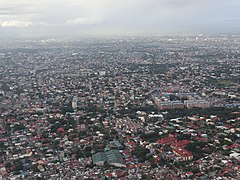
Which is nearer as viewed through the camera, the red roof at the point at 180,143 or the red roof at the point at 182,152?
the red roof at the point at 182,152

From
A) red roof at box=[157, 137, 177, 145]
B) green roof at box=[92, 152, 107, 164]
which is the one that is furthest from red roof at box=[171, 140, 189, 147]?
green roof at box=[92, 152, 107, 164]

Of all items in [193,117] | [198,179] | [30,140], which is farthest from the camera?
[193,117]

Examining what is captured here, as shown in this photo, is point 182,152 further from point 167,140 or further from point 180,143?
point 167,140

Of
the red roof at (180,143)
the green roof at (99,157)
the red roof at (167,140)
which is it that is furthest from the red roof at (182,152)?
the green roof at (99,157)


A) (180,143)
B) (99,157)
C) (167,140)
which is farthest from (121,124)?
(99,157)

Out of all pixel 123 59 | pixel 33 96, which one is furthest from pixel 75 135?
pixel 123 59

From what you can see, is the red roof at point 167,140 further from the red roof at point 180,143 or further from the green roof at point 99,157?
the green roof at point 99,157

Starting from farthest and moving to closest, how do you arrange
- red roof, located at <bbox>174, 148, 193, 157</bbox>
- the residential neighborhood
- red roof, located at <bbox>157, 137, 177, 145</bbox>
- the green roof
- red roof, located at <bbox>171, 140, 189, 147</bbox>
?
red roof, located at <bbox>157, 137, 177, 145</bbox>, red roof, located at <bbox>171, 140, 189, 147</bbox>, red roof, located at <bbox>174, 148, 193, 157</bbox>, the green roof, the residential neighborhood

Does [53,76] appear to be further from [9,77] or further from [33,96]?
[33,96]

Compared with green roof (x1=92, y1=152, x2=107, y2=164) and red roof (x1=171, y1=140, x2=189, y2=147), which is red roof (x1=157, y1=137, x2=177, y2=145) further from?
green roof (x1=92, y1=152, x2=107, y2=164)

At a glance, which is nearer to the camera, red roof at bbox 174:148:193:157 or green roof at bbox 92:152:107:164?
green roof at bbox 92:152:107:164

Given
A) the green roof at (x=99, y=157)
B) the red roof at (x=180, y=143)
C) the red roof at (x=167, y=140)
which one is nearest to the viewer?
the green roof at (x=99, y=157)
